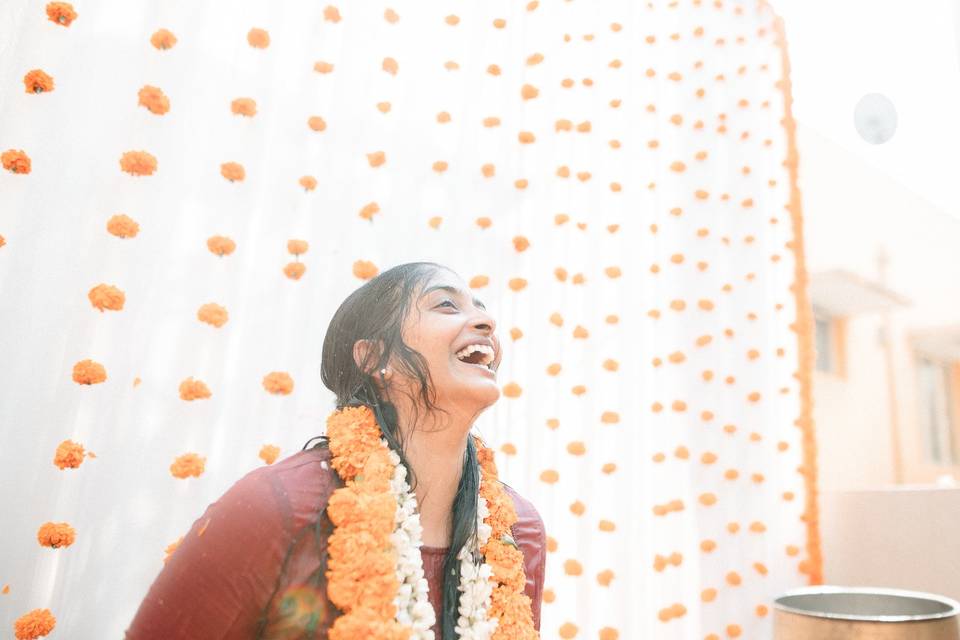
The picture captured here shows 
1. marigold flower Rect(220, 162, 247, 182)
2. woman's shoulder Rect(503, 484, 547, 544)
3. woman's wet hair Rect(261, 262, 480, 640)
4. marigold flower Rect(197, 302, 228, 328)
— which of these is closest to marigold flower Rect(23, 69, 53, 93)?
marigold flower Rect(220, 162, 247, 182)

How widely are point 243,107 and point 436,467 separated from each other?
36.2 inches

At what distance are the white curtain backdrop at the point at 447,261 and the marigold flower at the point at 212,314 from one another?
49 mm

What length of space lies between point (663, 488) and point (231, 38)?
1.64 m

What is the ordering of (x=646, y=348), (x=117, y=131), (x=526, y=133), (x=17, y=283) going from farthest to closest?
1. (x=646, y=348)
2. (x=526, y=133)
3. (x=117, y=131)
4. (x=17, y=283)

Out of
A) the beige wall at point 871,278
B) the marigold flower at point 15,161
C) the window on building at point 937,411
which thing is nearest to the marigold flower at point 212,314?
the marigold flower at point 15,161

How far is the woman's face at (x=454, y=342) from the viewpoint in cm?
105

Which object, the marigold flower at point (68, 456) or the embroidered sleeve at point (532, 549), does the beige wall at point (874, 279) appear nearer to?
the embroidered sleeve at point (532, 549)

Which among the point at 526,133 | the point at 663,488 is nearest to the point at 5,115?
the point at 526,133

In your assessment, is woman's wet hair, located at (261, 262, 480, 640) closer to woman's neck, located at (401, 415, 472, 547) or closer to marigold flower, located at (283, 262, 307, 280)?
woman's neck, located at (401, 415, 472, 547)

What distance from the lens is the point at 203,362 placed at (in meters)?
1.41

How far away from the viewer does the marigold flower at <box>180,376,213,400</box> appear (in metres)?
1.34

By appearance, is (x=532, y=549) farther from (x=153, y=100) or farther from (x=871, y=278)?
(x=871, y=278)

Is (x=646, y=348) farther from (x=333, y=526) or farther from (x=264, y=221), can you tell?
(x=333, y=526)

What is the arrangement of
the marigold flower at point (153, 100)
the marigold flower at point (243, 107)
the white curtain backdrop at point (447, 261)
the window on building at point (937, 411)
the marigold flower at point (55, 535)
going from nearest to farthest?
the marigold flower at point (55, 535), the white curtain backdrop at point (447, 261), the marigold flower at point (153, 100), the marigold flower at point (243, 107), the window on building at point (937, 411)
